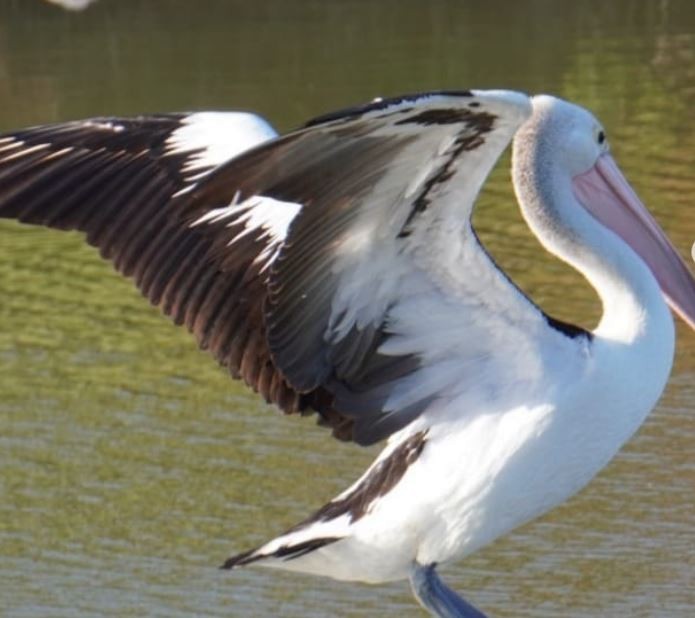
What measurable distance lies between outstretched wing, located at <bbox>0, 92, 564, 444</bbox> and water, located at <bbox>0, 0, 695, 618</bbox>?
4.61 feet

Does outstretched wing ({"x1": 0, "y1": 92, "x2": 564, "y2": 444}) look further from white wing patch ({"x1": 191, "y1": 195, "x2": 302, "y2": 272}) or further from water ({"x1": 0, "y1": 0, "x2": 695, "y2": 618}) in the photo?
water ({"x1": 0, "y1": 0, "x2": 695, "y2": 618})

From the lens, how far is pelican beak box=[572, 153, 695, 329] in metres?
5.02

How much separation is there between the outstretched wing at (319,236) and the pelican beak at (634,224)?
44cm

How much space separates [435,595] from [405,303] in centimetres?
77

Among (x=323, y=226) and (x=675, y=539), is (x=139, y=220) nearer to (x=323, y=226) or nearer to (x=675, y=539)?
(x=323, y=226)

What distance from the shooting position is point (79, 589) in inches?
251

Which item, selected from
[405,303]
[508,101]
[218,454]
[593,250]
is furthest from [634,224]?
[218,454]

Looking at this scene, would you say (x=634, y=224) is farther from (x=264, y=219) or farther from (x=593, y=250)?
(x=264, y=219)

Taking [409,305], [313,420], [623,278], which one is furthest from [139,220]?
[313,420]

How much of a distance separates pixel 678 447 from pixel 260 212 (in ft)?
9.08

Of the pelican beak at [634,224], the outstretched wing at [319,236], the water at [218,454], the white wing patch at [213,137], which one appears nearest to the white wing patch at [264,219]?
the outstretched wing at [319,236]

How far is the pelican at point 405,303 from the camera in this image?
4500mm

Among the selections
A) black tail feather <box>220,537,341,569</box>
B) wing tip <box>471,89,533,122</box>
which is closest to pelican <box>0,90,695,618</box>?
black tail feather <box>220,537,341,569</box>

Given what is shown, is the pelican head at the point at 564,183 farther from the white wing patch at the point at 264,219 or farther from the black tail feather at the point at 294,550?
the black tail feather at the point at 294,550
